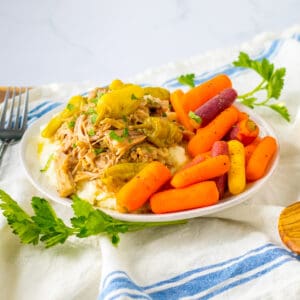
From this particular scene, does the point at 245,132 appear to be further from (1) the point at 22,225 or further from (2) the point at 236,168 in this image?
(1) the point at 22,225

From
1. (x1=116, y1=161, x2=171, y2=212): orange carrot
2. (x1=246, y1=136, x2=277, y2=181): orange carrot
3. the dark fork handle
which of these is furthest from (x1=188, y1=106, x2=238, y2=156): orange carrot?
the dark fork handle

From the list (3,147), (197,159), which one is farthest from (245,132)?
(3,147)

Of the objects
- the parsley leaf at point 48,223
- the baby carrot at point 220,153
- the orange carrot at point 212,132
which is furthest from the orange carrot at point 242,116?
the parsley leaf at point 48,223

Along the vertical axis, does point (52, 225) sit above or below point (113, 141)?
below

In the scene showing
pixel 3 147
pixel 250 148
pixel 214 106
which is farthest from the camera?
pixel 3 147

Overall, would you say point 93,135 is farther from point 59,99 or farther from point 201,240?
point 59,99

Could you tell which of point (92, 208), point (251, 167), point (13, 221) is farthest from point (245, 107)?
point (13, 221)
